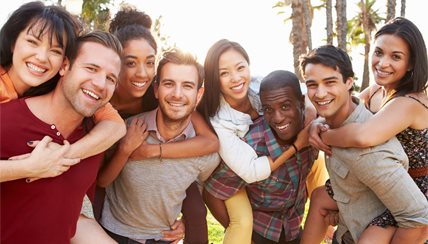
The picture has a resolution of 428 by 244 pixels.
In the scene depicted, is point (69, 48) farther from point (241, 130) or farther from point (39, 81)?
point (241, 130)

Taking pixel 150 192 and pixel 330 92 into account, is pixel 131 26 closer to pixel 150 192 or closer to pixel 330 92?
pixel 150 192

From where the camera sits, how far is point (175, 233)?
14.0 feet

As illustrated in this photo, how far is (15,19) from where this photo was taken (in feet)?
11.5

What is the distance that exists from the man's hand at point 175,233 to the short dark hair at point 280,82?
1.53m

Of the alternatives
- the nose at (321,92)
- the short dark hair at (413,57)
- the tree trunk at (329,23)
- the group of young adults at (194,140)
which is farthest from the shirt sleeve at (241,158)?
the tree trunk at (329,23)

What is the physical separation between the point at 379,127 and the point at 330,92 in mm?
515

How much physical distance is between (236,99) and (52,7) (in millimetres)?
1899

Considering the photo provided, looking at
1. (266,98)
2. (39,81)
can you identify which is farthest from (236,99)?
(39,81)

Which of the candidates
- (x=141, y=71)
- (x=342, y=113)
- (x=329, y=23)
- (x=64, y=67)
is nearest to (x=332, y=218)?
(x=342, y=113)

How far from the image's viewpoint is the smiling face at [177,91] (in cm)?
408

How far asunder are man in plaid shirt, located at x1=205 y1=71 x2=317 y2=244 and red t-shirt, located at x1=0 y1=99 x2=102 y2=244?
167cm

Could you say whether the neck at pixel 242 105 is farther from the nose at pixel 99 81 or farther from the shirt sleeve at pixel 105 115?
the nose at pixel 99 81

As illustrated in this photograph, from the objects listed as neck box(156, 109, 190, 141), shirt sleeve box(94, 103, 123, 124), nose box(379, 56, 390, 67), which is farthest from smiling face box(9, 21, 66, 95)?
nose box(379, 56, 390, 67)

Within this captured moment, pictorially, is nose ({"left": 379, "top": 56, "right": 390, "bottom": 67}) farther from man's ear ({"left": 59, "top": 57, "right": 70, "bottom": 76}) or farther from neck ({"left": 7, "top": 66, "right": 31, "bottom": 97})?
neck ({"left": 7, "top": 66, "right": 31, "bottom": 97})
